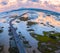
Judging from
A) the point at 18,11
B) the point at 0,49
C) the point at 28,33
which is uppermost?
the point at 0,49

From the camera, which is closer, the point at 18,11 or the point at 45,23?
the point at 45,23

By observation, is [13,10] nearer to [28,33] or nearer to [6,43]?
[28,33]

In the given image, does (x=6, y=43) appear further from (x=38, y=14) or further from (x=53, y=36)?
(x=38, y=14)

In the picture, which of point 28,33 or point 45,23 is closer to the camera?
point 28,33

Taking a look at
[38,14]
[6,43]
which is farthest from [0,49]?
[38,14]

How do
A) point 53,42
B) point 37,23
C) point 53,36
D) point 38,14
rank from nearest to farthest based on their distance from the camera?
point 53,42, point 53,36, point 37,23, point 38,14

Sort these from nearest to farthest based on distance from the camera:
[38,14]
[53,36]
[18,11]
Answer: [53,36]
[38,14]
[18,11]

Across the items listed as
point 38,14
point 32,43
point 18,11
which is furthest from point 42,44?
point 18,11

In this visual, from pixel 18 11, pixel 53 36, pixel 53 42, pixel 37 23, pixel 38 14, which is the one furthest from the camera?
pixel 18 11

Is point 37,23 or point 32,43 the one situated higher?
point 32,43
